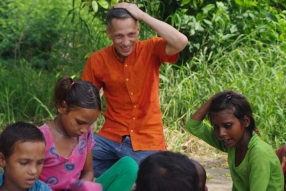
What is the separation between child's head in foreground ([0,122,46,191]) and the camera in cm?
312

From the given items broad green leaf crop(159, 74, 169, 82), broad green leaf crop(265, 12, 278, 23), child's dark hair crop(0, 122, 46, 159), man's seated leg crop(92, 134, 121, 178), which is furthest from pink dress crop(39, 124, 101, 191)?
broad green leaf crop(265, 12, 278, 23)

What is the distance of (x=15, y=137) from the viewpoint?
318cm

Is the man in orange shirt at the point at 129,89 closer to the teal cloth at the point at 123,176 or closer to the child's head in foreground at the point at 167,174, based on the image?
the teal cloth at the point at 123,176

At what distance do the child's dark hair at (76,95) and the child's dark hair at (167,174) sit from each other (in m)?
1.10

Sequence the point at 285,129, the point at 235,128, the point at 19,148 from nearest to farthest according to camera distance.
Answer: the point at 19,148 < the point at 235,128 < the point at 285,129

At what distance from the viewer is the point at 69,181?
141 inches

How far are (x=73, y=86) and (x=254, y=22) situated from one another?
3945 millimetres

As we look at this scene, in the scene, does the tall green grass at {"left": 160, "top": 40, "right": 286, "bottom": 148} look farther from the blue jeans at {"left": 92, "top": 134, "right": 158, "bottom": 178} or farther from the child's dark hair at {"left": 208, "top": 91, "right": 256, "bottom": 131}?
the child's dark hair at {"left": 208, "top": 91, "right": 256, "bottom": 131}

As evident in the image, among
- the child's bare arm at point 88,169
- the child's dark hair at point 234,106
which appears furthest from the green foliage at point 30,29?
the child's dark hair at point 234,106

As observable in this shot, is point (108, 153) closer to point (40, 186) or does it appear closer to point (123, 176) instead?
point (123, 176)

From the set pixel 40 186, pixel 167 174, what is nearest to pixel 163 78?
pixel 40 186

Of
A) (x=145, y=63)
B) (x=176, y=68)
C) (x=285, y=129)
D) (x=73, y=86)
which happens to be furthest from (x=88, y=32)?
(x=73, y=86)

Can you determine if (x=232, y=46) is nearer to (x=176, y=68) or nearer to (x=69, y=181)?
(x=176, y=68)

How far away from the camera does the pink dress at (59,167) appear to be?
3.54 meters
